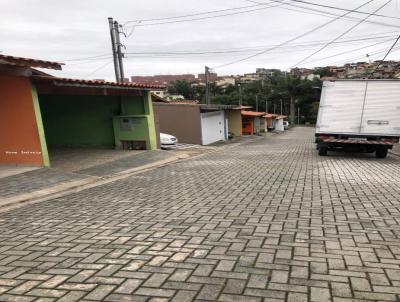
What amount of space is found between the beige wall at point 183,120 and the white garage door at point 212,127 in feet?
1.92

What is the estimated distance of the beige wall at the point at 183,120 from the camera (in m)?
27.1

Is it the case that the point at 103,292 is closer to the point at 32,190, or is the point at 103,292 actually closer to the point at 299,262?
the point at 299,262

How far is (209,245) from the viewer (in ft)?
15.2

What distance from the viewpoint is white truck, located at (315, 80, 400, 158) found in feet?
47.4

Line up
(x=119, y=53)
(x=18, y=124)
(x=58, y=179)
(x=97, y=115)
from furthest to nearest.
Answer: (x=119, y=53), (x=97, y=115), (x=18, y=124), (x=58, y=179)

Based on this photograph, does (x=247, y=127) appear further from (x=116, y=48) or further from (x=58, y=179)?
(x=58, y=179)

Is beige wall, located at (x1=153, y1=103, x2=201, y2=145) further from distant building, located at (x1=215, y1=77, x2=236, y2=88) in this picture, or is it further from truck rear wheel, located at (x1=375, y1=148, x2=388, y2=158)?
distant building, located at (x1=215, y1=77, x2=236, y2=88)

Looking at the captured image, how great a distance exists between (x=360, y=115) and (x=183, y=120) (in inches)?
574

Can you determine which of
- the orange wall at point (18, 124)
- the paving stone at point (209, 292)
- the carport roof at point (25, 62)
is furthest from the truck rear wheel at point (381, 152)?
the paving stone at point (209, 292)

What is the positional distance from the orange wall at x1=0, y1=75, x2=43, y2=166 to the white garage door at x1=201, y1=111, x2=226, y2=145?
1662cm

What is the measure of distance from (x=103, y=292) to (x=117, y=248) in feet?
3.92

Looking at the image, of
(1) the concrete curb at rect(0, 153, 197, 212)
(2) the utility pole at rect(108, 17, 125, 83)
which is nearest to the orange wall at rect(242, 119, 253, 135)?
(2) the utility pole at rect(108, 17, 125, 83)

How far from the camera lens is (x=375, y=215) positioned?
578 centimetres

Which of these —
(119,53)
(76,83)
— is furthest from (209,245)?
(119,53)
